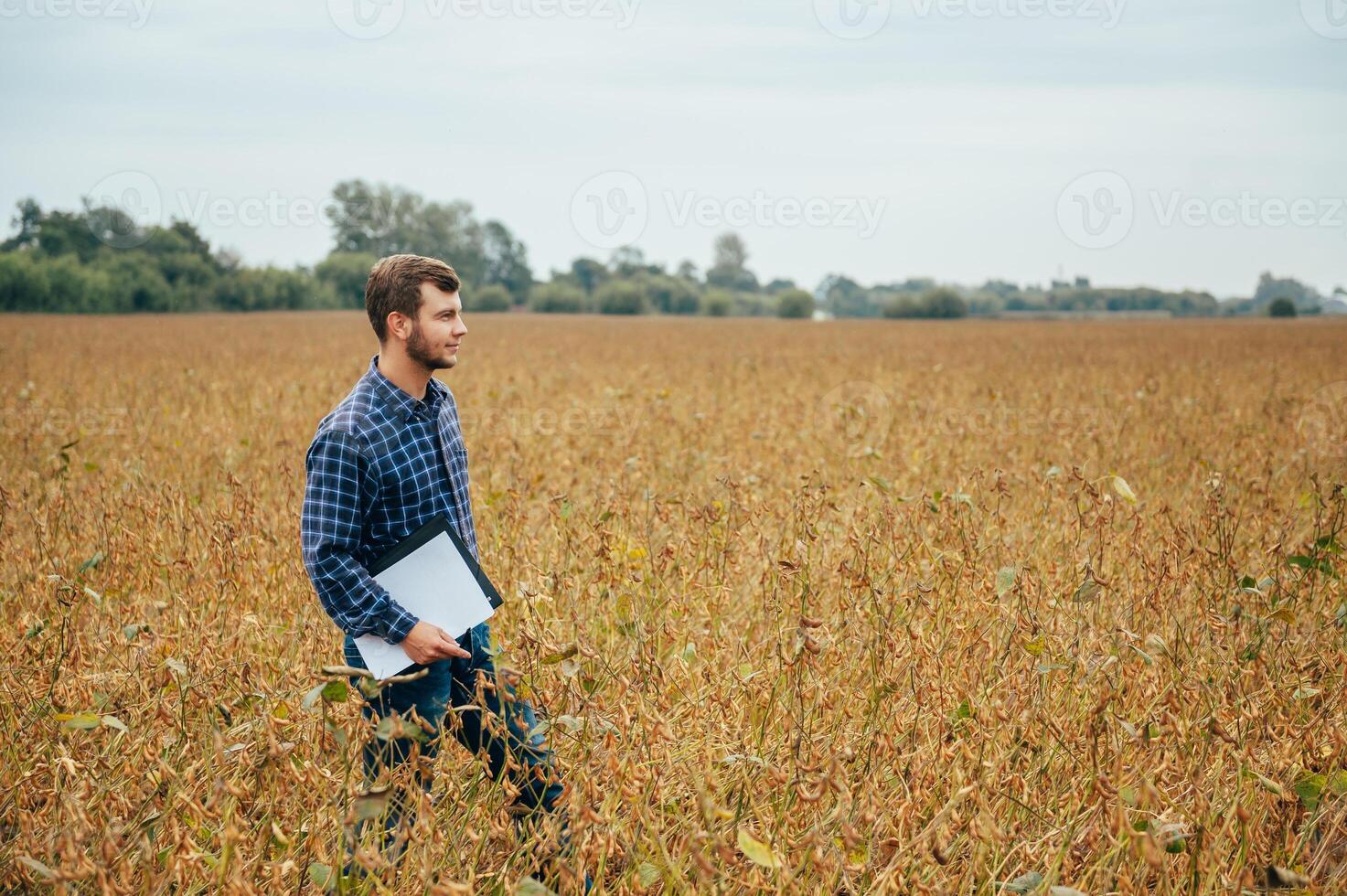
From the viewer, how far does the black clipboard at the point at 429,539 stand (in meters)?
2.22

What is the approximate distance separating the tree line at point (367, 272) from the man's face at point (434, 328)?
42.0 meters

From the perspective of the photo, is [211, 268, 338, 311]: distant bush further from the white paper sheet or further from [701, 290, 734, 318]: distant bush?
the white paper sheet

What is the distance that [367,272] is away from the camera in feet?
103

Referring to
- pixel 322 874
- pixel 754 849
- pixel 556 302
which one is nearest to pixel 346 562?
pixel 322 874

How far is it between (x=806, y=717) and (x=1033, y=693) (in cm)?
75

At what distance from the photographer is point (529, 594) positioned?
246cm

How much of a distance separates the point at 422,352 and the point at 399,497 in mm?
367

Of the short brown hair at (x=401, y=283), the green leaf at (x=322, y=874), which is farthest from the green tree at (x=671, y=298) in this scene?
the green leaf at (x=322, y=874)

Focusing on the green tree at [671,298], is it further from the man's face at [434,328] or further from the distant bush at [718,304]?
the man's face at [434,328]

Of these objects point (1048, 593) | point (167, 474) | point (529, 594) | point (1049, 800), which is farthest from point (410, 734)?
point (167, 474)

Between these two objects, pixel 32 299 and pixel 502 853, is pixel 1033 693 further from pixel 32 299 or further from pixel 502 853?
pixel 32 299

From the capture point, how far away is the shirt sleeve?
213 cm

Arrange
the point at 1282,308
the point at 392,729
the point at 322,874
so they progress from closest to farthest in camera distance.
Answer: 1. the point at 392,729
2. the point at 322,874
3. the point at 1282,308

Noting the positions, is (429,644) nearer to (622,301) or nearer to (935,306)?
(935,306)
